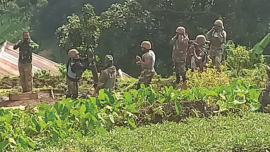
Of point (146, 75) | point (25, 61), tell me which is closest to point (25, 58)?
point (25, 61)

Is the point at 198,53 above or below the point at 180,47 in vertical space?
below

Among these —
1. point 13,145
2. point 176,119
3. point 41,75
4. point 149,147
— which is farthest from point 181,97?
point 41,75

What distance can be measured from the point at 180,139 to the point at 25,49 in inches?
216

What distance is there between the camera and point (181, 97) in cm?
600

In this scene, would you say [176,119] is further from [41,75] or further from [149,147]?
[41,75]

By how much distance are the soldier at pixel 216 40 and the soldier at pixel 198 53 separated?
2.05 feet

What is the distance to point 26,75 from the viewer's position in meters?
9.80

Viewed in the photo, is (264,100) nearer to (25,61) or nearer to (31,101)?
(31,101)

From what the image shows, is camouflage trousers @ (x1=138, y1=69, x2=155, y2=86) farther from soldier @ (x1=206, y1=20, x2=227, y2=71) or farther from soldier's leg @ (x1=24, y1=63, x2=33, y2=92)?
soldier's leg @ (x1=24, y1=63, x2=33, y2=92)

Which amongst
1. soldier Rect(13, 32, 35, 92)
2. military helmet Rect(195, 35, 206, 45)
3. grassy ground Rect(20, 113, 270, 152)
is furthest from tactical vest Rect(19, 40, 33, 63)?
grassy ground Rect(20, 113, 270, 152)

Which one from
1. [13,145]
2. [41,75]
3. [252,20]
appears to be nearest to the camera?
[13,145]

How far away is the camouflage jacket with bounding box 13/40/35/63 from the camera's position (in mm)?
9414

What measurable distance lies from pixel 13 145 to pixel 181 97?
2352 mm

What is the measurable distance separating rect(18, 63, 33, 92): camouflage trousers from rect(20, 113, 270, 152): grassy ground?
495 cm
